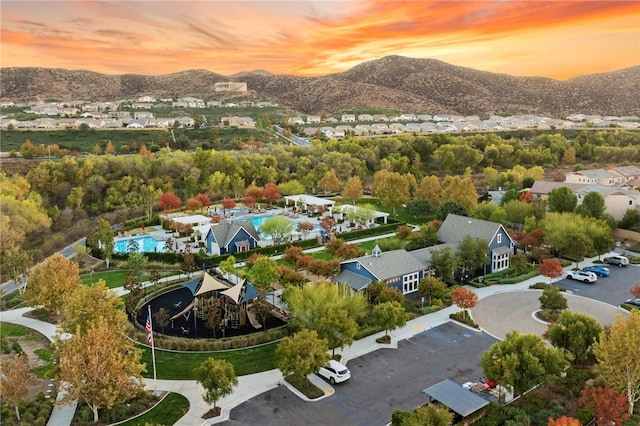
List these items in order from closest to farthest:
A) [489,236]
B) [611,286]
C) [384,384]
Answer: [384,384]
[611,286]
[489,236]

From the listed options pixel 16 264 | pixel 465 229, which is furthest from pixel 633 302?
pixel 16 264

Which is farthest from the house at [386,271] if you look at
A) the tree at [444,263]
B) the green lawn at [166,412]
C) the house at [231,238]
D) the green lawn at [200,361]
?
the house at [231,238]

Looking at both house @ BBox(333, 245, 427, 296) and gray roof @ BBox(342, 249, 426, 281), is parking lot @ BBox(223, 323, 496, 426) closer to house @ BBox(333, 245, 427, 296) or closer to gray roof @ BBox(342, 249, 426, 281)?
house @ BBox(333, 245, 427, 296)

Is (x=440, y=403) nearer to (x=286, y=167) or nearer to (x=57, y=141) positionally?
(x=286, y=167)

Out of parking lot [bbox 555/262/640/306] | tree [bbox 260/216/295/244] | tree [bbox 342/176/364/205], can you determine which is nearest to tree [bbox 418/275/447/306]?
parking lot [bbox 555/262/640/306]

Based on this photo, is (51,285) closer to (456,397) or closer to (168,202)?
(456,397)

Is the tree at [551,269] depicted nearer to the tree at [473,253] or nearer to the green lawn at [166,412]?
the tree at [473,253]
